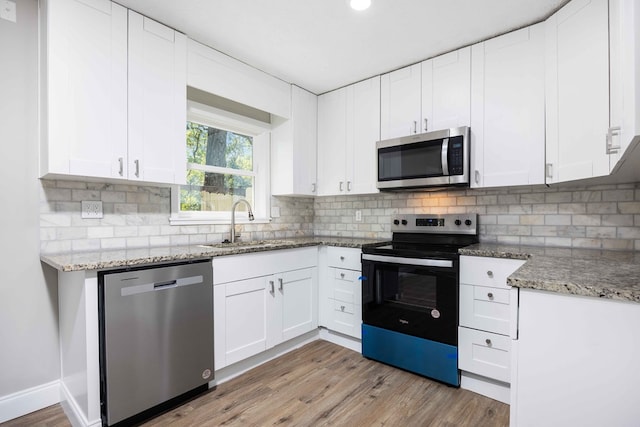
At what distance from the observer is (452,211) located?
8.84 ft

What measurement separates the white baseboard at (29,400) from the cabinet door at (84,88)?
1301 mm

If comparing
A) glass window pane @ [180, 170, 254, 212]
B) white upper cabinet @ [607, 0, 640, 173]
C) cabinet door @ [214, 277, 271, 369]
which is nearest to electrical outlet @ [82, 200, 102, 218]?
glass window pane @ [180, 170, 254, 212]

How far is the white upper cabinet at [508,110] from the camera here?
210 cm

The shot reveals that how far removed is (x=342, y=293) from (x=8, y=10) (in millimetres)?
2901

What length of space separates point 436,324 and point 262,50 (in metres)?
2.37

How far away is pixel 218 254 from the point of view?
2.09 m

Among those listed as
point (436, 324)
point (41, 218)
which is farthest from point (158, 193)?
point (436, 324)

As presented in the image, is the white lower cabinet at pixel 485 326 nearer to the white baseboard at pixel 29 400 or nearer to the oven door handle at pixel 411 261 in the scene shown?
the oven door handle at pixel 411 261

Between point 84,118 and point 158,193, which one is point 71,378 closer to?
point 158,193

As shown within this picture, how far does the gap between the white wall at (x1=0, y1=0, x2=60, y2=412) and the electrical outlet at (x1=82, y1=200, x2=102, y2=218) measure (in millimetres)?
228

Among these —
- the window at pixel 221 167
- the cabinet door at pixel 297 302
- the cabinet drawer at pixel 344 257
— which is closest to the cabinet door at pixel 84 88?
the window at pixel 221 167

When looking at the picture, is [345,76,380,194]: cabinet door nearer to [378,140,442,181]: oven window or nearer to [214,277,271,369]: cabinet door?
[378,140,442,181]: oven window

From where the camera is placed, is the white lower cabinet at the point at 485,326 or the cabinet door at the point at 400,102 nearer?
the white lower cabinet at the point at 485,326

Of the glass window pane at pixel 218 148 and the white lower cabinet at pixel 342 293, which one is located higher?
the glass window pane at pixel 218 148
